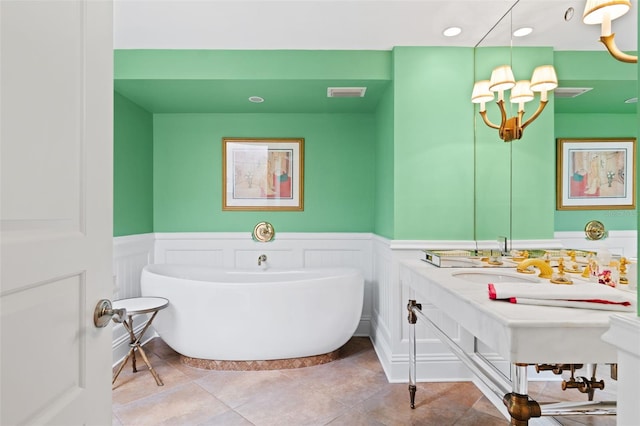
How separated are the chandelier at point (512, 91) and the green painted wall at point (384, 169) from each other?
631mm

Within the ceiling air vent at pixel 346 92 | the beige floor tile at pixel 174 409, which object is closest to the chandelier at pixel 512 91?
the ceiling air vent at pixel 346 92

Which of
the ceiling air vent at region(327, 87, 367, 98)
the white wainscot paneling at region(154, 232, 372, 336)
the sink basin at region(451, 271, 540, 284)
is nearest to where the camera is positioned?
the sink basin at region(451, 271, 540, 284)

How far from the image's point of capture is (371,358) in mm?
2996

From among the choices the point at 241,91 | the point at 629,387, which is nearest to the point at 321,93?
the point at 241,91

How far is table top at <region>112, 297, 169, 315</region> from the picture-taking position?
2.57m

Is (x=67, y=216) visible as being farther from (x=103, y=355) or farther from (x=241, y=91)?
(x=241, y=91)

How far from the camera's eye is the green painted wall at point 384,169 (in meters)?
2.81

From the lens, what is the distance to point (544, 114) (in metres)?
1.82

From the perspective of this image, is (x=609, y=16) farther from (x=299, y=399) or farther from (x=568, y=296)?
(x=299, y=399)

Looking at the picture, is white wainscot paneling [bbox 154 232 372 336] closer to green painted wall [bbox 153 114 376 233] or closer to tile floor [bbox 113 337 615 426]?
green painted wall [bbox 153 114 376 233]

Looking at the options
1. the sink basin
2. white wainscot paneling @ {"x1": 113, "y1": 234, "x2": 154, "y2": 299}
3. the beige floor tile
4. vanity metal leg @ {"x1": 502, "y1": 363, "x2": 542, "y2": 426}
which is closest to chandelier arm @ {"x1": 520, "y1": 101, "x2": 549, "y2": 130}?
the sink basin

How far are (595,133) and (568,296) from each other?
68 cm

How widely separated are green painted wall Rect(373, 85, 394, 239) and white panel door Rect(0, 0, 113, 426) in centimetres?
216

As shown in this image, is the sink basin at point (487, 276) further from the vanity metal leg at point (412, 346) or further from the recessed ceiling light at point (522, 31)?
the recessed ceiling light at point (522, 31)
